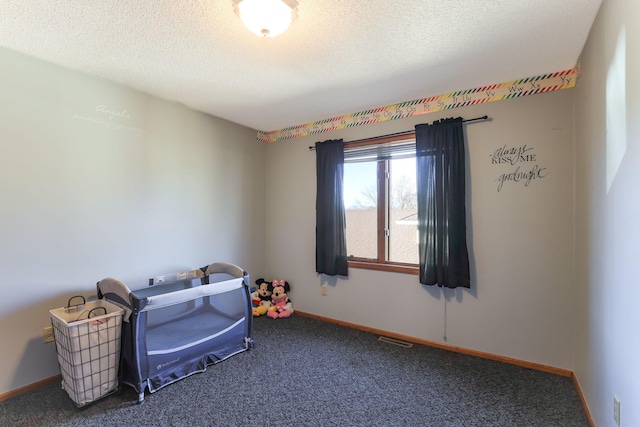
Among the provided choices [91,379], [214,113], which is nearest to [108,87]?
[214,113]

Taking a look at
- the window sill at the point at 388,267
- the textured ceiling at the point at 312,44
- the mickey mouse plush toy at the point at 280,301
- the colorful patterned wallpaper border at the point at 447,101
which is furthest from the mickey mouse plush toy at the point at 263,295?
the textured ceiling at the point at 312,44

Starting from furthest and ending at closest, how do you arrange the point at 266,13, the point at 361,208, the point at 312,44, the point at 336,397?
the point at 361,208 < the point at 336,397 < the point at 312,44 < the point at 266,13

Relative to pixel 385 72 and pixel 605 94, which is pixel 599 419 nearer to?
pixel 605 94

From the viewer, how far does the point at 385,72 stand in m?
2.39

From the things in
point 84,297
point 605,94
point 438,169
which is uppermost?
point 605,94

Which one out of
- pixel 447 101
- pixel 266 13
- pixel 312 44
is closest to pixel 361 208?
pixel 447 101

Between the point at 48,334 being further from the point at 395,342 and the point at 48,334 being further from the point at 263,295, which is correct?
the point at 395,342

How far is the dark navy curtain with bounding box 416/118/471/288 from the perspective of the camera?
2699 mm

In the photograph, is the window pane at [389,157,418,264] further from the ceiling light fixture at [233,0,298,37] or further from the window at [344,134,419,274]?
the ceiling light fixture at [233,0,298,37]

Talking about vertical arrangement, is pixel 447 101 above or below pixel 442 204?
above

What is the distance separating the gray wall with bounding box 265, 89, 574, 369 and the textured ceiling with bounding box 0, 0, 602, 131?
37 centimetres

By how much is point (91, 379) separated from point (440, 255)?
273 centimetres

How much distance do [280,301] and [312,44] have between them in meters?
A: 2.82

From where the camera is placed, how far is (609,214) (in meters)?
1.55
